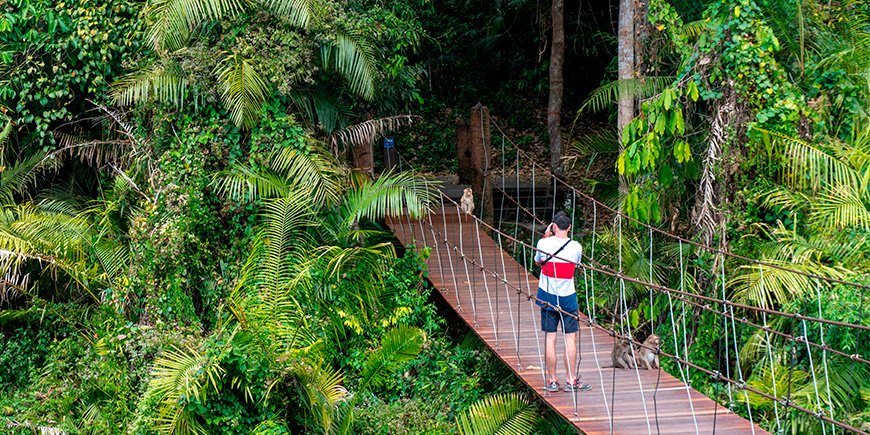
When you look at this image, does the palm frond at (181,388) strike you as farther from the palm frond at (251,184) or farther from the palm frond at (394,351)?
the palm frond at (251,184)

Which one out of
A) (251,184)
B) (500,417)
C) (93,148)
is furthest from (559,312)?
(93,148)

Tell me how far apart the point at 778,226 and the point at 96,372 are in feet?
15.9

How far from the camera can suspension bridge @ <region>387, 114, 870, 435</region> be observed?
195 inches

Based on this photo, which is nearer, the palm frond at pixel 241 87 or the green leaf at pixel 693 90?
the green leaf at pixel 693 90

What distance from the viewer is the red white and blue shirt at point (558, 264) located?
516 cm

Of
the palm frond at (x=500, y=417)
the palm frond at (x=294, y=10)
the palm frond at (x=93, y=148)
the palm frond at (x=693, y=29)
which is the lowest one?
the palm frond at (x=500, y=417)

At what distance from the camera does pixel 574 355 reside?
5.41 meters

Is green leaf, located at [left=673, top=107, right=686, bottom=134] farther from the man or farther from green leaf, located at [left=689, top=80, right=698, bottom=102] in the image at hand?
the man

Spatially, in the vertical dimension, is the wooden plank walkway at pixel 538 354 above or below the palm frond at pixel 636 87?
below

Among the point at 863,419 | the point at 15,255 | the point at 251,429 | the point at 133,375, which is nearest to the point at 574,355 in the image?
the point at 863,419

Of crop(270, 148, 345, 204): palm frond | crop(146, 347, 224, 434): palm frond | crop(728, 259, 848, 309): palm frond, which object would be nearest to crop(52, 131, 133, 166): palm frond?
crop(270, 148, 345, 204): palm frond

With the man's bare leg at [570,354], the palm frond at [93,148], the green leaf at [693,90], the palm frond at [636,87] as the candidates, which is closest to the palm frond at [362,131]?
the palm frond at [636,87]

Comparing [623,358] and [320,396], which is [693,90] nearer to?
[623,358]

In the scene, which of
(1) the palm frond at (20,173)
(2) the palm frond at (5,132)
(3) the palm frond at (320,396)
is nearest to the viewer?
(3) the palm frond at (320,396)
